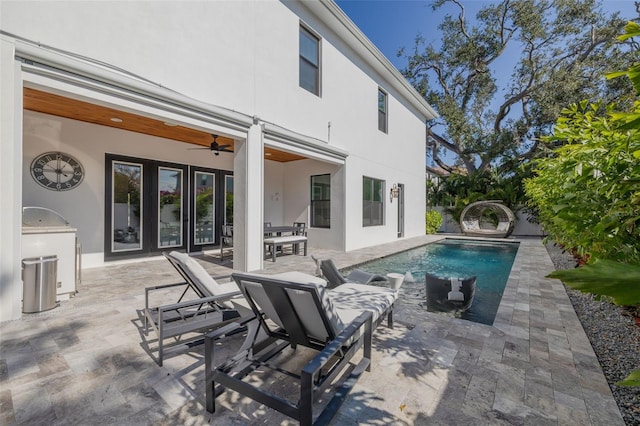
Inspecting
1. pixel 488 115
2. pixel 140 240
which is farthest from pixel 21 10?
pixel 488 115

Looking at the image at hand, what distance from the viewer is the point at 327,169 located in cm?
1070

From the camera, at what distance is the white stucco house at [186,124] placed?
13.8 ft

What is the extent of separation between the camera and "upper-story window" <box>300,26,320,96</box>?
8.68 metres

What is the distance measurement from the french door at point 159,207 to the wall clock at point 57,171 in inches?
25.3

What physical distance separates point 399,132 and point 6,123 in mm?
13270

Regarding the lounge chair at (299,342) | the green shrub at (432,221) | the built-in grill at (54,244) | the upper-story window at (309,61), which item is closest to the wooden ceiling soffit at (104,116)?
the built-in grill at (54,244)

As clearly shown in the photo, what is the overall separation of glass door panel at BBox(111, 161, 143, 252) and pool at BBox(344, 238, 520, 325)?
20.6 ft

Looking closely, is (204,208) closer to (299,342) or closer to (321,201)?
(321,201)

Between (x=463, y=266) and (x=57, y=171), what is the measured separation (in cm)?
1087

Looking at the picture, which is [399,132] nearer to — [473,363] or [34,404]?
[473,363]

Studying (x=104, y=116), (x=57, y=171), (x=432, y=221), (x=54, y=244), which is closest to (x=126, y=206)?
(x=57, y=171)

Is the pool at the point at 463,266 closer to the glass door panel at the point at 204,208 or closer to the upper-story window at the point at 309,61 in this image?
the glass door panel at the point at 204,208

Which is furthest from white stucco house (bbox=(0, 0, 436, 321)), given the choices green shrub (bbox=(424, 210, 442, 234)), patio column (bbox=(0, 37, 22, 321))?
green shrub (bbox=(424, 210, 442, 234))

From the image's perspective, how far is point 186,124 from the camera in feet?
19.0
